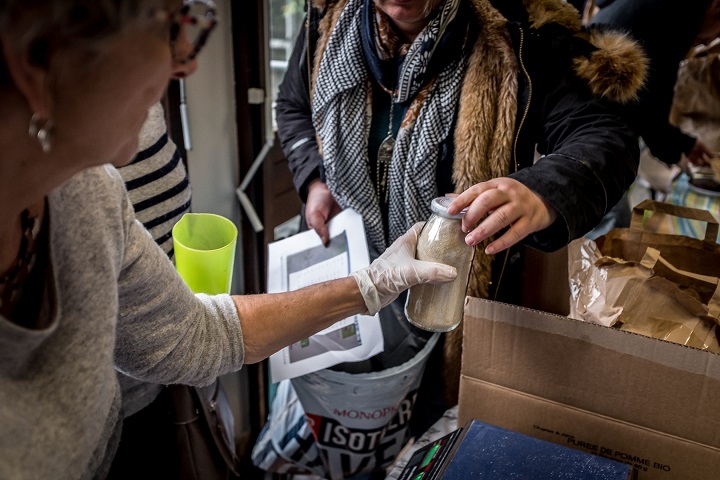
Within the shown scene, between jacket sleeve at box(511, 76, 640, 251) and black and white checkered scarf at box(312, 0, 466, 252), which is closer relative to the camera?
jacket sleeve at box(511, 76, 640, 251)

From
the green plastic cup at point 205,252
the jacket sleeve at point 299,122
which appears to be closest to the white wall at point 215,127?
the jacket sleeve at point 299,122

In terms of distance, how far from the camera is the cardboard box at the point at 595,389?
891 millimetres

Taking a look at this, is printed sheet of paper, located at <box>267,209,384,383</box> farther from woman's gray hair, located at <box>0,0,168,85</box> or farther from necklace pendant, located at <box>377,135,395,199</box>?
woman's gray hair, located at <box>0,0,168,85</box>

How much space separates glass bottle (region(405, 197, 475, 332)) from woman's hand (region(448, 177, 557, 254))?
0.09 ft

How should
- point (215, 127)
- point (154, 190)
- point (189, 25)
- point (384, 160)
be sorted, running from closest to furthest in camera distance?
point (189, 25), point (154, 190), point (384, 160), point (215, 127)

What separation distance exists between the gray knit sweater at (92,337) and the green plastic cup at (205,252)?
17 cm

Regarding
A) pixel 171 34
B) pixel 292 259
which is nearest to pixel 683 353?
pixel 171 34

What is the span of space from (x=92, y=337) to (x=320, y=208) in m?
0.83

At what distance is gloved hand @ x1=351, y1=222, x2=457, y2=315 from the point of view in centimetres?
103

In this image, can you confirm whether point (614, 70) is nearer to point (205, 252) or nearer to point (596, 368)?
point (596, 368)

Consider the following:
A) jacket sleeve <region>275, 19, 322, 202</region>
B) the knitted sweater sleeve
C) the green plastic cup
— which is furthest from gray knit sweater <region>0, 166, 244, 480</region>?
jacket sleeve <region>275, 19, 322, 202</region>

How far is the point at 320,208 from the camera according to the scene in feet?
4.92

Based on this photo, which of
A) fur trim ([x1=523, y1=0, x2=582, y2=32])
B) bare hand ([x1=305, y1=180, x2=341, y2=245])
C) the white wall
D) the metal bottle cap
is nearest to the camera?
the metal bottle cap

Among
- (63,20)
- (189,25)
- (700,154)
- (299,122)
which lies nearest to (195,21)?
(189,25)
